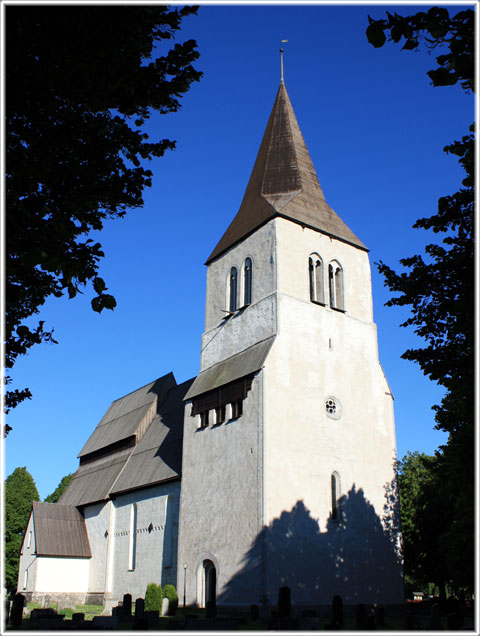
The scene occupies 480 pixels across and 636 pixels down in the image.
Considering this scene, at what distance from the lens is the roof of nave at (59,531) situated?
34.1 metres

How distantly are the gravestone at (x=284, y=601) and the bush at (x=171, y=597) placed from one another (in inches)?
223

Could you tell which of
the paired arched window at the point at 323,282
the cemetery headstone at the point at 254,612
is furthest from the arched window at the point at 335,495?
the paired arched window at the point at 323,282

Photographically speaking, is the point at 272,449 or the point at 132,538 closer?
the point at 272,449

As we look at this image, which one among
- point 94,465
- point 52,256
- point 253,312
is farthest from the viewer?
point 94,465

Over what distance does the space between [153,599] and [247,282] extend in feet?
46.7

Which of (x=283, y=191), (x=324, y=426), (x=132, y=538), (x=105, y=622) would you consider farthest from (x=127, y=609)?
(x=283, y=191)

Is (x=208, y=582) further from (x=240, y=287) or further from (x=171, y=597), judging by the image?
(x=240, y=287)

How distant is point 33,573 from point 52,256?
31307mm

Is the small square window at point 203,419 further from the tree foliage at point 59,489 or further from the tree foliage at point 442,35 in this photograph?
the tree foliage at point 59,489

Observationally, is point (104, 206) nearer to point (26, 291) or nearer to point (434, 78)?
point (26, 291)

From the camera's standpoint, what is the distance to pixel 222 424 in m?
25.3

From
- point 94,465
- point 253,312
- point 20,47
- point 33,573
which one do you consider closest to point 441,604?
point 253,312

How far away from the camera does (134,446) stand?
1422 inches

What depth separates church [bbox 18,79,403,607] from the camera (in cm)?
2225
